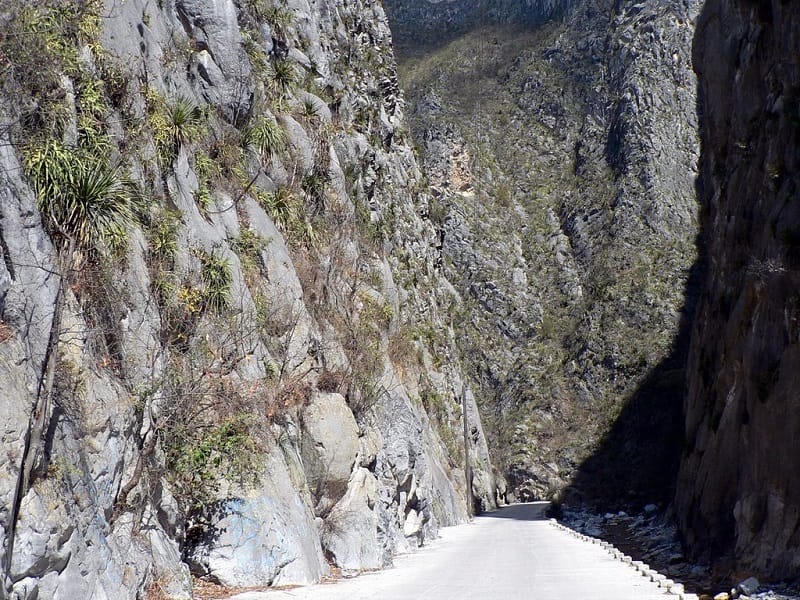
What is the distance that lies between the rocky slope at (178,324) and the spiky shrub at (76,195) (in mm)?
35

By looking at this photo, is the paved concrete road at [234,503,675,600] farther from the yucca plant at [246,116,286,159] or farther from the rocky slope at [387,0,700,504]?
the rocky slope at [387,0,700,504]

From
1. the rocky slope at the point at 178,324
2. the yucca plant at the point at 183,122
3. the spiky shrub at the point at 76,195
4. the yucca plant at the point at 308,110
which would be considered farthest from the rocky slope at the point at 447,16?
the spiky shrub at the point at 76,195

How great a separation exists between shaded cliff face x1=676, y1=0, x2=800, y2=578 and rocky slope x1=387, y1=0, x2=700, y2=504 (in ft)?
86.5

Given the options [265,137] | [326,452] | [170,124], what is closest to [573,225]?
[265,137]

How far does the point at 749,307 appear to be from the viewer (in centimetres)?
2081

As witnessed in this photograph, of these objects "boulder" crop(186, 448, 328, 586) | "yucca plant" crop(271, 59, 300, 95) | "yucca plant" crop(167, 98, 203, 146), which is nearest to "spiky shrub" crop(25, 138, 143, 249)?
"yucca plant" crop(167, 98, 203, 146)

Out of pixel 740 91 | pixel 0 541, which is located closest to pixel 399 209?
pixel 740 91

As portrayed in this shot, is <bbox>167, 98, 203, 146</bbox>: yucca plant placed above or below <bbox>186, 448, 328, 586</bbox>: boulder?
above

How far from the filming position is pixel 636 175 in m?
76.1

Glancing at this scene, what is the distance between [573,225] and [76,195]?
241 feet

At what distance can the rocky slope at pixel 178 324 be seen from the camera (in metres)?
9.95

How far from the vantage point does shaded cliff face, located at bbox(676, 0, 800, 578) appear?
1684cm

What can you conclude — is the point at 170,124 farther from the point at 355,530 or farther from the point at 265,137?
the point at 355,530

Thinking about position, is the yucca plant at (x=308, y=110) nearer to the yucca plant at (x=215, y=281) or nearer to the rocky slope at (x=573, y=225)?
the yucca plant at (x=215, y=281)
